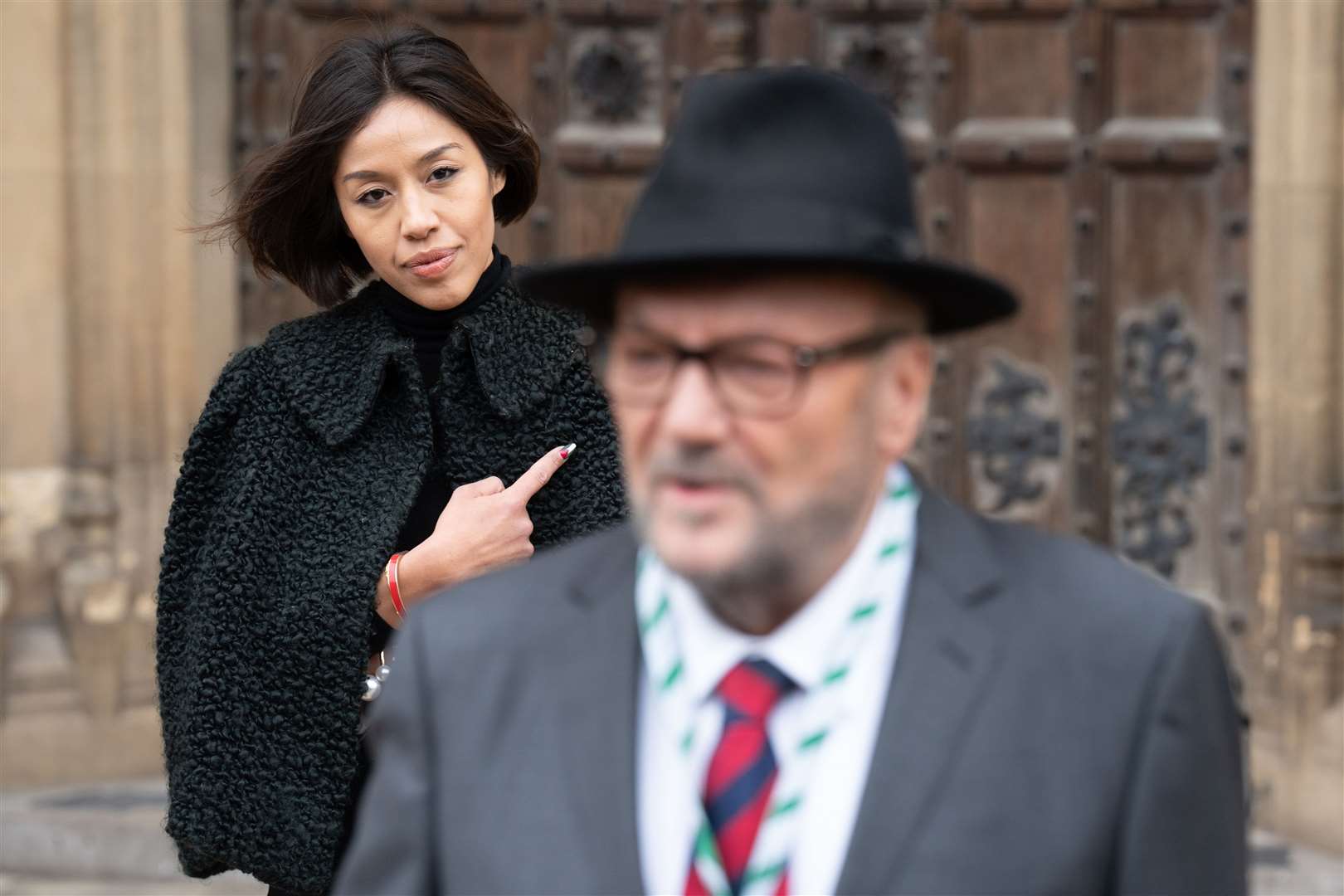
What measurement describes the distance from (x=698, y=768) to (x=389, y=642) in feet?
4.01

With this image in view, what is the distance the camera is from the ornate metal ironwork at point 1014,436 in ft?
17.7

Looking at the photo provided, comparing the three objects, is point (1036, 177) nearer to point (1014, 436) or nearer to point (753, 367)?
point (1014, 436)

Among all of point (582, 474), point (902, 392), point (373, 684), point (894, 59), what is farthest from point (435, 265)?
point (894, 59)

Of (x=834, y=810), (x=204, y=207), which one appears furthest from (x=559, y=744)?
(x=204, y=207)

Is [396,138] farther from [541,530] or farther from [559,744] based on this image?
[559,744]

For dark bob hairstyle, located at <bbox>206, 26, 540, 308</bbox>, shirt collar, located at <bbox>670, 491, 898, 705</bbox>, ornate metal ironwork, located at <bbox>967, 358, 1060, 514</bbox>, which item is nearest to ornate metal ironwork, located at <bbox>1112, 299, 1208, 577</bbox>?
ornate metal ironwork, located at <bbox>967, 358, 1060, 514</bbox>

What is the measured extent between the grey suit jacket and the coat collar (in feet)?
3.35

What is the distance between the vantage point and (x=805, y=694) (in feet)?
4.88

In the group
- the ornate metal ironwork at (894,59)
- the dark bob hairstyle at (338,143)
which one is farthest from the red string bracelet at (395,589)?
the ornate metal ironwork at (894,59)

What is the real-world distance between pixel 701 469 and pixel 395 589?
113 centimetres

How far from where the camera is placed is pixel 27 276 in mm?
5242

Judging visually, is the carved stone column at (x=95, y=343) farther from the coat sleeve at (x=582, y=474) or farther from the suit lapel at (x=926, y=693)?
the suit lapel at (x=926, y=693)

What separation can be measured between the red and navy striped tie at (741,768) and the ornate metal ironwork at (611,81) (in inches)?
160

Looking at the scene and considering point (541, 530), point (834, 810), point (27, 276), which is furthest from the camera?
point (27, 276)
